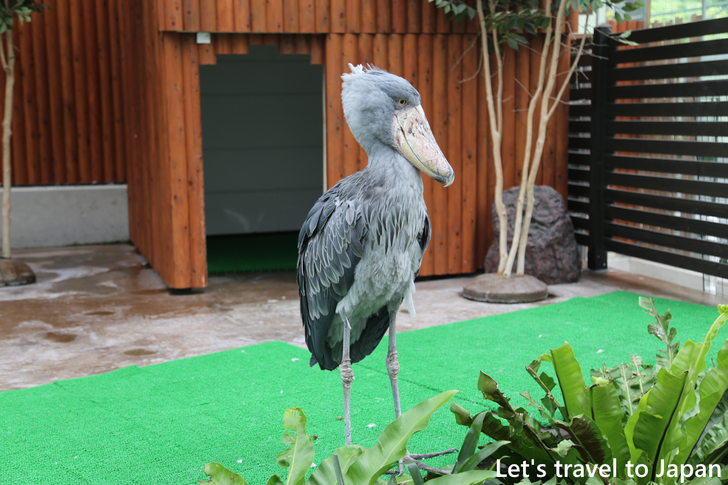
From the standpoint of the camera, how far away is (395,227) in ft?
8.90

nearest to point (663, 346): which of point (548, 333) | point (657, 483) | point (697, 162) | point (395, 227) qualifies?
point (548, 333)

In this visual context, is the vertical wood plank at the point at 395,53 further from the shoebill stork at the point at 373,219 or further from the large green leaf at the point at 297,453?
the large green leaf at the point at 297,453

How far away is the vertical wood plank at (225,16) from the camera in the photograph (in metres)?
6.21

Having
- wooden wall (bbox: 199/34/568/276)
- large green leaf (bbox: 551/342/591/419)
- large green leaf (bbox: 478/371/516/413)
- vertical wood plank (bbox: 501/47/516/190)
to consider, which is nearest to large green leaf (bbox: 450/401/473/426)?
large green leaf (bbox: 478/371/516/413)

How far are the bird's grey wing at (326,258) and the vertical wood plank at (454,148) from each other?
13.5 feet

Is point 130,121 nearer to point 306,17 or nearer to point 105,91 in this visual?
point 105,91

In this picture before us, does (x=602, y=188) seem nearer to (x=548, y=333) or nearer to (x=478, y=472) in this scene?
(x=548, y=333)

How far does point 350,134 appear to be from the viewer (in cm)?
661

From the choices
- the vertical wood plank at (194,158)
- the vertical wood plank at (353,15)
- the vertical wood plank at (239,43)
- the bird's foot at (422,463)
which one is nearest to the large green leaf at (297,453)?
the bird's foot at (422,463)

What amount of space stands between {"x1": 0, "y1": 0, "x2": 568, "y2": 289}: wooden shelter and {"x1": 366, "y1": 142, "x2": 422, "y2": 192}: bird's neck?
13.0 feet

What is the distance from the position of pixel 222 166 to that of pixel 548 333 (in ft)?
20.9

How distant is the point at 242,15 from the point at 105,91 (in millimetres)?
4077

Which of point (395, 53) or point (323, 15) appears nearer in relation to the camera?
point (323, 15)

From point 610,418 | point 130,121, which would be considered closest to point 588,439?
point 610,418
